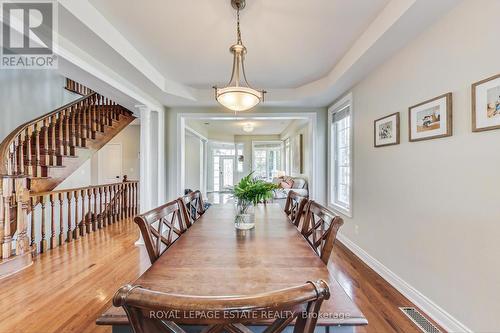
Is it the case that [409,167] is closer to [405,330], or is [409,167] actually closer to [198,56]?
[405,330]

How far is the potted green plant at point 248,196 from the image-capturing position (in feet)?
5.96

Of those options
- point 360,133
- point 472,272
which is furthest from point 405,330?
point 360,133

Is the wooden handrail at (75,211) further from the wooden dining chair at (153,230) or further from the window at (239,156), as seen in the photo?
the window at (239,156)

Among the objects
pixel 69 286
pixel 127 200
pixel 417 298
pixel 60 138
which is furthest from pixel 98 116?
pixel 417 298

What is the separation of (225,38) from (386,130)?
6.69ft

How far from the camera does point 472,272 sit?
1705 mm

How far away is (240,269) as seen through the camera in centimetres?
116

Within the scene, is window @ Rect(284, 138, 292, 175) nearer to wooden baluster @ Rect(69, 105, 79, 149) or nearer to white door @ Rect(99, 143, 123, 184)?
white door @ Rect(99, 143, 123, 184)

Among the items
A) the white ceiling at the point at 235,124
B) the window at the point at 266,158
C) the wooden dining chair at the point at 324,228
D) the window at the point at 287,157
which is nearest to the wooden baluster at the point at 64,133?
the white ceiling at the point at 235,124

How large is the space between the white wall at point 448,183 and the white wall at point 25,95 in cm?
631

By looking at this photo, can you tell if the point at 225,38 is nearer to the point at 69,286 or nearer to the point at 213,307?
the point at 213,307

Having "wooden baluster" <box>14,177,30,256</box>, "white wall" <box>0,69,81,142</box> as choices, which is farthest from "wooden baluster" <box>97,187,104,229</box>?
"white wall" <box>0,69,81,142</box>

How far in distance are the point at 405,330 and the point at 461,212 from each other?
981 mm

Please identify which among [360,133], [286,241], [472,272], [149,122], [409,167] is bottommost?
[472,272]
